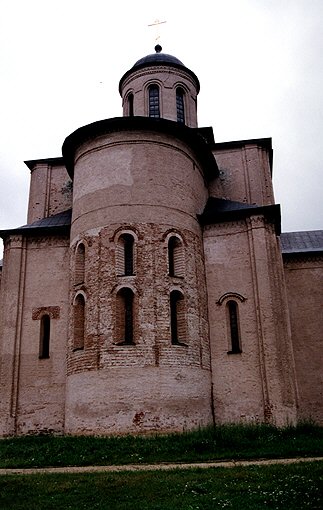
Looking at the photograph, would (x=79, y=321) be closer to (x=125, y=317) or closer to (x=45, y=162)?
(x=125, y=317)

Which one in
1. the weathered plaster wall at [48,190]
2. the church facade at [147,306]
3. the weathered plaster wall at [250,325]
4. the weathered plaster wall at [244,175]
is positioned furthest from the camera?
the weathered plaster wall at [48,190]

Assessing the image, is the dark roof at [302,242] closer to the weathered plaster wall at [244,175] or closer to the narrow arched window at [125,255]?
the weathered plaster wall at [244,175]

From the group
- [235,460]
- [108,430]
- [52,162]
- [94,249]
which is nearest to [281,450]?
[235,460]

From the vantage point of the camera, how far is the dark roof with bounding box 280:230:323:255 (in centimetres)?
2095

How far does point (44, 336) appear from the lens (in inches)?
688

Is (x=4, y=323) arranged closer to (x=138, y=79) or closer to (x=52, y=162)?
(x=52, y=162)

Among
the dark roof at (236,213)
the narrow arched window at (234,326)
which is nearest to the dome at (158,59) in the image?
the dark roof at (236,213)

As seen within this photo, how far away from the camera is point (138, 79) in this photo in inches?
898

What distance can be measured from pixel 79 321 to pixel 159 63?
12.2m

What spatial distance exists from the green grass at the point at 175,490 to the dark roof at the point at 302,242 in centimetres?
1250

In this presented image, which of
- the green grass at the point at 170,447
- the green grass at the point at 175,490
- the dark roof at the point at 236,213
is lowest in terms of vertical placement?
the green grass at the point at 175,490

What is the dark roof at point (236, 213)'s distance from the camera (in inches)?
→ 682

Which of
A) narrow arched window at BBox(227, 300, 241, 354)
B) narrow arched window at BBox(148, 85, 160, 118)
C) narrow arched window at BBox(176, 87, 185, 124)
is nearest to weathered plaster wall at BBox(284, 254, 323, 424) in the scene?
narrow arched window at BBox(227, 300, 241, 354)

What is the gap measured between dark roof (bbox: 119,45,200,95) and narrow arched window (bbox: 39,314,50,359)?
37.5 ft
